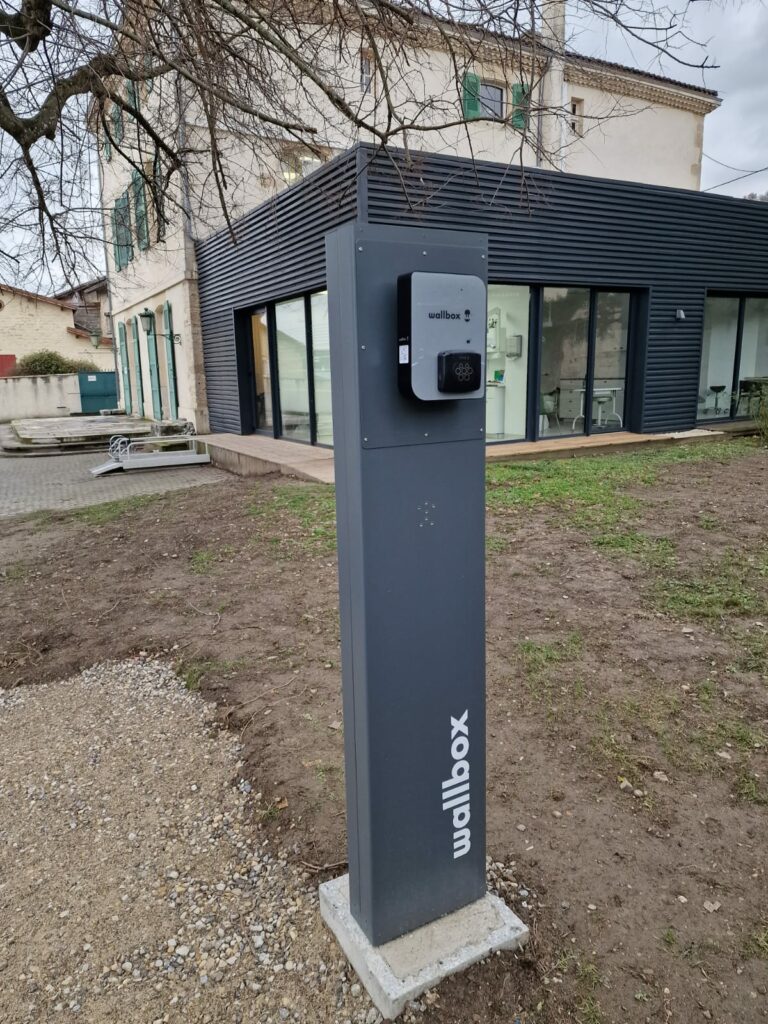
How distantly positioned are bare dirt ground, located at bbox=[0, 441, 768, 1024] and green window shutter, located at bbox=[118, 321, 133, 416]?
16610 mm

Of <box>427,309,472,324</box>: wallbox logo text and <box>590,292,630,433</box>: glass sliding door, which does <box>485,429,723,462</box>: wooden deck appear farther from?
<box>427,309,472,324</box>: wallbox logo text

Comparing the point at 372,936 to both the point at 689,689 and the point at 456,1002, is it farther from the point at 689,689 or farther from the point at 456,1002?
the point at 689,689

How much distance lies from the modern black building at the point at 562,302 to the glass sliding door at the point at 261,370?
0.12 ft

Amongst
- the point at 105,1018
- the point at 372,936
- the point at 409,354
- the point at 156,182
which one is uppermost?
the point at 156,182

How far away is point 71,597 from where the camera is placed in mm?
4918

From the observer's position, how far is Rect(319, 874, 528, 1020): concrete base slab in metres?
1.69

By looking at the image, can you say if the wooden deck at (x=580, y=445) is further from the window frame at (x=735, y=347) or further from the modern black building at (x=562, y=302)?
the window frame at (x=735, y=347)

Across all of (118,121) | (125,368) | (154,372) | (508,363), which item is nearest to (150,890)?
(118,121)

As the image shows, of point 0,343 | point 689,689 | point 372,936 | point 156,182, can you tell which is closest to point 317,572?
point 689,689

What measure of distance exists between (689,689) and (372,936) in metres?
2.07

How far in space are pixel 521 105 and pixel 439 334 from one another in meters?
2.74

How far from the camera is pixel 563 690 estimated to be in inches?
127

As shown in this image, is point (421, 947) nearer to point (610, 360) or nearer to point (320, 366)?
point (320, 366)

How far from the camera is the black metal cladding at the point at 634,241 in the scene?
888cm
